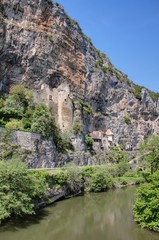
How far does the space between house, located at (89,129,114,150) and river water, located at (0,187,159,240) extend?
91.2 feet

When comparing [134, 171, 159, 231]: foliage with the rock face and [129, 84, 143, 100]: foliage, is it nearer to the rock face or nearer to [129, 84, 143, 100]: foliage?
the rock face

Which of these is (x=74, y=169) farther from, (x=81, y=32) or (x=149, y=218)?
(x=81, y=32)

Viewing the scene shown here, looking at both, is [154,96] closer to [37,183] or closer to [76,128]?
[76,128]

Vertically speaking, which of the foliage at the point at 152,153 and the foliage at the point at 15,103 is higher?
the foliage at the point at 15,103

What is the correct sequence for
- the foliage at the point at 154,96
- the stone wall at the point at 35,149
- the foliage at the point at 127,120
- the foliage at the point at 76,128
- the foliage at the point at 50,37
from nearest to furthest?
the stone wall at the point at 35,149 < the foliage at the point at 76,128 < the foliage at the point at 50,37 < the foliage at the point at 127,120 < the foliage at the point at 154,96

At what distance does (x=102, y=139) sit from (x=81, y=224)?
4209 cm

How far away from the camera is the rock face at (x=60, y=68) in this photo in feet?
183

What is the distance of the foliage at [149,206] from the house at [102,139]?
38.1m

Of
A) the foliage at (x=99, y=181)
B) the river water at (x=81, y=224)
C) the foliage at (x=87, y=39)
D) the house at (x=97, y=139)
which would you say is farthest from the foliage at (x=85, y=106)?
the river water at (x=81, y=224)

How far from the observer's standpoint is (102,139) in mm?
68125

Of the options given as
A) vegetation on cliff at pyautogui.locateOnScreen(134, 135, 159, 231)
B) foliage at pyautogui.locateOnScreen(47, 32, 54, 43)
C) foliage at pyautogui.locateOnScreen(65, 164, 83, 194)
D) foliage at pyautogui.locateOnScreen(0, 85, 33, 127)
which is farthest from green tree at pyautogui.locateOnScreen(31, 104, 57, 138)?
vegetation on cliff at pyautogui.locateOnScreen(134, 135, 159, 231)

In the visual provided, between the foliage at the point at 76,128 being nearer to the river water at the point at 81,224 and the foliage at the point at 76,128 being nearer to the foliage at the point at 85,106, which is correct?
the foliage at the point at 85,106

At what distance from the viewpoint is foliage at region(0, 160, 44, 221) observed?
927 inches

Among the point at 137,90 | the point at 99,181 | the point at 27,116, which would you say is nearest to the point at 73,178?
the point at 99,181
